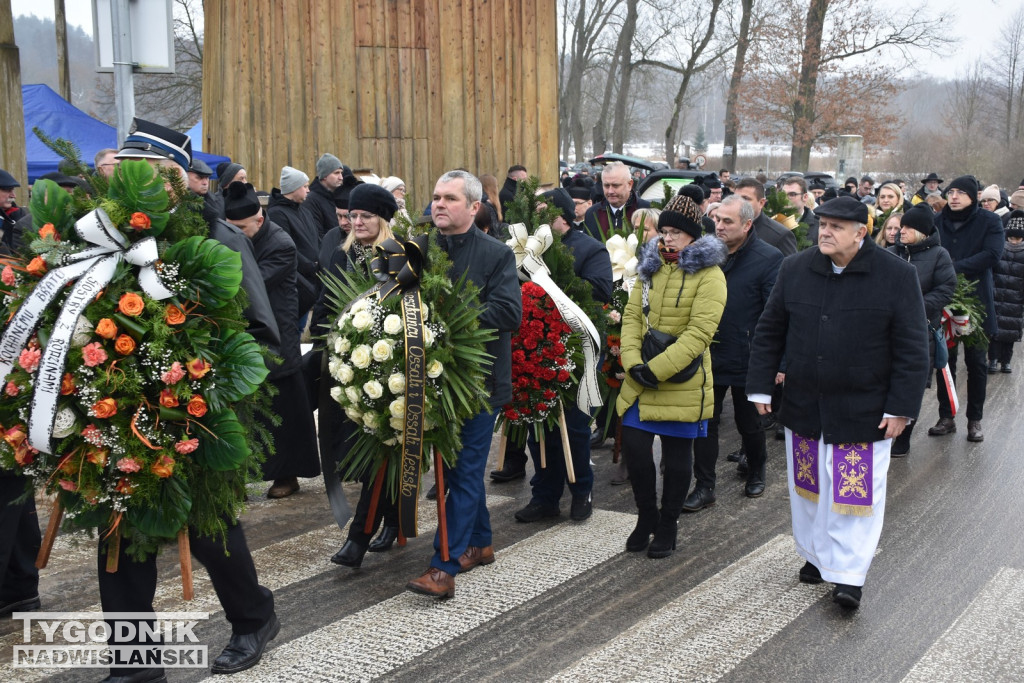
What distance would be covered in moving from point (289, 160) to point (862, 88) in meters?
29.2

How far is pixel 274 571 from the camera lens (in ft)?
19.6

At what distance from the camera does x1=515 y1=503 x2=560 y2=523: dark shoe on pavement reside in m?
6.96

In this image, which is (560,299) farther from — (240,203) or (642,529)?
(240,203)

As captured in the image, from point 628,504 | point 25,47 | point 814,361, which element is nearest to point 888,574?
point 814,361

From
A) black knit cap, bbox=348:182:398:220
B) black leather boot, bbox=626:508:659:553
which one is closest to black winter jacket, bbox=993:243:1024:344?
black leather boot, bbox=626:508:659:553

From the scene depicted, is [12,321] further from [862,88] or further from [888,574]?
[862,88]

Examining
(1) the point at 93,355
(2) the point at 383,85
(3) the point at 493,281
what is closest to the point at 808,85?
(2) the point at 383,85

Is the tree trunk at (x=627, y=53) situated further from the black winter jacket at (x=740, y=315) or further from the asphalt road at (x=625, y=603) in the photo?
the asphalt road at (x=625, y=603)

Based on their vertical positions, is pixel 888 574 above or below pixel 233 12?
below

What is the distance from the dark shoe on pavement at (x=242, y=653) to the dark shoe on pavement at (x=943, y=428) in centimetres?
706

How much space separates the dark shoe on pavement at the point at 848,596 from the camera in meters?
5.43

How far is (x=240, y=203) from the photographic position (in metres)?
6.45

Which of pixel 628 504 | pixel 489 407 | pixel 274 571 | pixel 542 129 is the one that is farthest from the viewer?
pixel 542 129

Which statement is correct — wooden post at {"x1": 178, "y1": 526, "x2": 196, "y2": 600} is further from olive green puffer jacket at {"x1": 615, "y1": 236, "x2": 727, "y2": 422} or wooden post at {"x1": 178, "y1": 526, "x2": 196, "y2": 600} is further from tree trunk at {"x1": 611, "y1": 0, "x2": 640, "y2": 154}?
tree trunk at {"x1": 611, "y1": 0, "x2": 640, "y2": 154}
